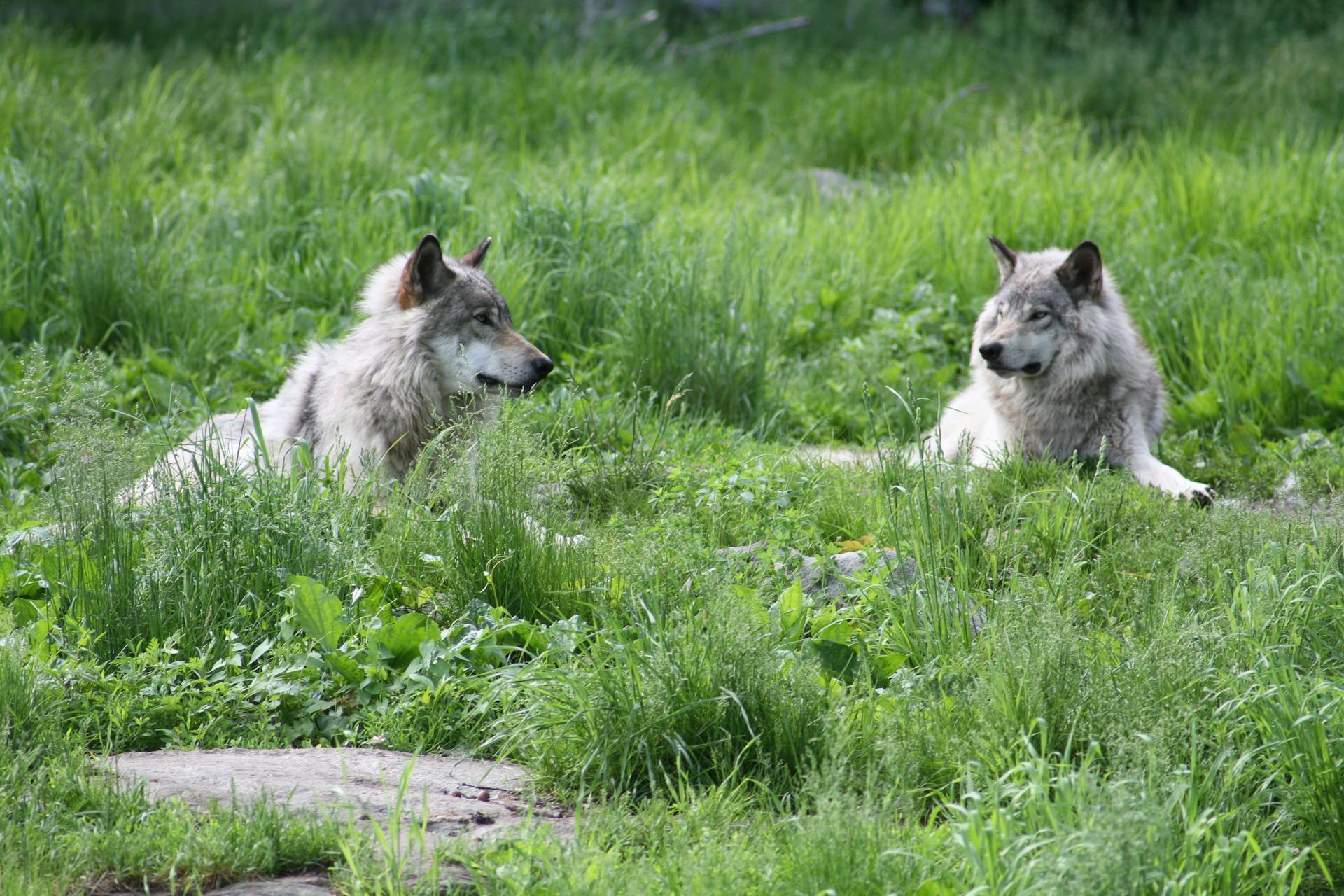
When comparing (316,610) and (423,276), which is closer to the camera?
(316,610)

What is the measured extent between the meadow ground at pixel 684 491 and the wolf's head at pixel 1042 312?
832mm

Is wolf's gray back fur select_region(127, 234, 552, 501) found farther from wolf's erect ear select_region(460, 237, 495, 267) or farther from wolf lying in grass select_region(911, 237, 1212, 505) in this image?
wolf lying in grass select_region(911, 237, 1212, 505)

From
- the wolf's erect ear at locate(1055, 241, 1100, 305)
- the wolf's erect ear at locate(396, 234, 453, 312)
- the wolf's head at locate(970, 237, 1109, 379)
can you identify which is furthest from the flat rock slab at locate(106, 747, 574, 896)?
the wolf's erect ear at locate(1055, 241, 1100, 305)

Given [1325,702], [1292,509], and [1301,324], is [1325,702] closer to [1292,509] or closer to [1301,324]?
[1292,509]

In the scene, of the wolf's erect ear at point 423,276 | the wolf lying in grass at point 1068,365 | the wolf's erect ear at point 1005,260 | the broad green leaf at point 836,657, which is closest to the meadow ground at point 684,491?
the broad green leaf at point 836,657

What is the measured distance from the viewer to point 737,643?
3.06 m

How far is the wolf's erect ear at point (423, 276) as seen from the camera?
5098mm

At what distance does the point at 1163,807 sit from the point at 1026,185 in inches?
244

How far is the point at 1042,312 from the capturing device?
18.5 ft

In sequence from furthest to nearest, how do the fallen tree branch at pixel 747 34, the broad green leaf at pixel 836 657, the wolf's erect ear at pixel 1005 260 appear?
the fallen tree branch at pixel 747 34
the wolf's erect ear at pixel 1005 260
the broad green leaf at pixel 836 657

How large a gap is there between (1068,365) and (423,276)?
3.08 meters

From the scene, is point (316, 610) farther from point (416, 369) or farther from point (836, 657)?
point (416, 369)

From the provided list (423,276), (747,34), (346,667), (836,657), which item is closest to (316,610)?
(346,667)

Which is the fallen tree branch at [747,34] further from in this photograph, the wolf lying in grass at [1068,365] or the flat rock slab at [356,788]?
the flat rock slab at [356,788]
